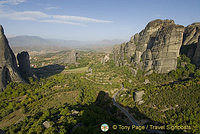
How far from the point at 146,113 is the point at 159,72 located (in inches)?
1206

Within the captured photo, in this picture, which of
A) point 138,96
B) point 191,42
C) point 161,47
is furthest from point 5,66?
point 191,42

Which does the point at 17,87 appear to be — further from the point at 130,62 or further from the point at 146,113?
the point at 130,62

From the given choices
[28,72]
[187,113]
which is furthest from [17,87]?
[187,113]

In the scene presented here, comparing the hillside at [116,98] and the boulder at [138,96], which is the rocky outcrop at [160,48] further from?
the boulder at [138,96]

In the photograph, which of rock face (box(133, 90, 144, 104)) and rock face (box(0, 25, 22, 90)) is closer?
rock face (box(133, 90, 144, 104))

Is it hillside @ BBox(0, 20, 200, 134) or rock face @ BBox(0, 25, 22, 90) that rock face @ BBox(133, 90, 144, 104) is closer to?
hillside @ BBox(0, 20, 200, 134)

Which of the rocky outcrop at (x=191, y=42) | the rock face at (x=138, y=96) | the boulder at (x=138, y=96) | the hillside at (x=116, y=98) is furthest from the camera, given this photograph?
the rocky outcrop at (x=191, y=42)

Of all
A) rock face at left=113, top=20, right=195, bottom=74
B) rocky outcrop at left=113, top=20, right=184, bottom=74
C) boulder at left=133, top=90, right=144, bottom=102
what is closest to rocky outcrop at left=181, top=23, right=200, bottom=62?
rock face at left=113, top=20, right=195, bottom=74

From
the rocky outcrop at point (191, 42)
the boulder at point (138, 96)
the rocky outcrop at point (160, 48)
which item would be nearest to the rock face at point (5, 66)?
the boulder at point (138, 96)

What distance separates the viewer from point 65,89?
5919 centimetres

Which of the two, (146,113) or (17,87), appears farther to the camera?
(17,87)

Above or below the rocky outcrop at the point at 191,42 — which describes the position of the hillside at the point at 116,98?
below

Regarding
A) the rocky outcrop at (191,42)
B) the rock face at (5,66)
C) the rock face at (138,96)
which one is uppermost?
the rocky outcrop at (191,42)

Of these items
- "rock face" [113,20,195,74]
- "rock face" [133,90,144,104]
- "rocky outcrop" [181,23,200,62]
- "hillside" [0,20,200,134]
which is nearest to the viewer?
"hillside" [0,20,200,134]
